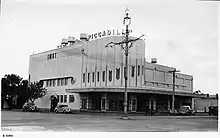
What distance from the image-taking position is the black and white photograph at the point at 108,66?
321 inches

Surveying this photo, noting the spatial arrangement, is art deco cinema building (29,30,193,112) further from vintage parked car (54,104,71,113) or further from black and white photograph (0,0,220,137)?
vintage parked car (54,104,71,113)

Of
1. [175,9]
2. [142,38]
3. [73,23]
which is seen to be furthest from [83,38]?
[175,9]

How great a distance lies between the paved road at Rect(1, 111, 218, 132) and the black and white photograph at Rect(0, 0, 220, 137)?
0.07 ft

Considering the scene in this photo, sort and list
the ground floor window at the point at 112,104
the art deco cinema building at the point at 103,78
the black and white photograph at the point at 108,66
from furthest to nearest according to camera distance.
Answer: the ground floor window at the point at 112,104, the art deco cinema building at the point at 103,78, the black and white photograph at the point at 108,66

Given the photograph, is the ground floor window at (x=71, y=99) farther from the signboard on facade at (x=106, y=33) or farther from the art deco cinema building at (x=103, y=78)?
the signboard on facade at (x=106, y=33)

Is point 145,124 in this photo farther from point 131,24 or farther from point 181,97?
point 131,24

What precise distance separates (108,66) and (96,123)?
1699mm

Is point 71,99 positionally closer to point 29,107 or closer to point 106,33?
point 29,107

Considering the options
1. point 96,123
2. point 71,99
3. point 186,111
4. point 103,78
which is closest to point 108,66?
point 103,78

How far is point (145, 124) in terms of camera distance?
8531 mm

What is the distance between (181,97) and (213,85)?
926 millimetres

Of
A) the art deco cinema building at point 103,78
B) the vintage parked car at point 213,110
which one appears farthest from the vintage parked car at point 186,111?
the vintage parked car at point 213,110

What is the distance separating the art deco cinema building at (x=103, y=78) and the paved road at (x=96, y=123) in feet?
1.37

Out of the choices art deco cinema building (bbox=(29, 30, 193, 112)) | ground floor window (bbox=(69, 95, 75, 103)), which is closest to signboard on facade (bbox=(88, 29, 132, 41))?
art deco cinema building (bbox=(29, 30, 193, 112))
